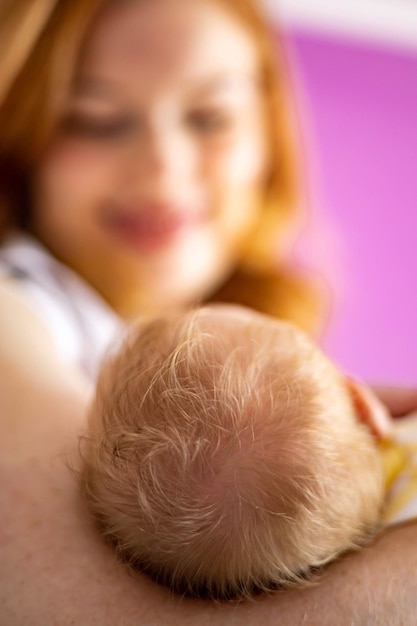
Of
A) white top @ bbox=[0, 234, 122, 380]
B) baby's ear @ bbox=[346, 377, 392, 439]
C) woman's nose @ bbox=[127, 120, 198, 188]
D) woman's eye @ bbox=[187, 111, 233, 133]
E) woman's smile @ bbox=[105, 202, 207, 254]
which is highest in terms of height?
woman's eye @ bbox=[187, 111, 233, 133]

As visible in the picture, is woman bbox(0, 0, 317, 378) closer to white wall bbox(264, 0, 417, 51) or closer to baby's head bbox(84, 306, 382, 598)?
baby's head bbox(84, 306, 382, 598)

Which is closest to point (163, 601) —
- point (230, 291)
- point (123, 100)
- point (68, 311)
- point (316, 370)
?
point (316, 370)

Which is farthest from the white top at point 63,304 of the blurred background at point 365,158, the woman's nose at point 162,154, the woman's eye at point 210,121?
the blurred background at point 365,158

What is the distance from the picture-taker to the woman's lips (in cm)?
102

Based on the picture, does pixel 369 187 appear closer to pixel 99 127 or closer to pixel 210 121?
pixel 210 121

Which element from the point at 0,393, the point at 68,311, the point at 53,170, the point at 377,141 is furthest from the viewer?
the point at 377,141

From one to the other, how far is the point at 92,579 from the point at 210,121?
0.72m

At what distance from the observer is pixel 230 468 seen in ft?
1.56

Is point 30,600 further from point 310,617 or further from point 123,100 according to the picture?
point 123,100

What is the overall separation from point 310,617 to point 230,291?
0.88 m

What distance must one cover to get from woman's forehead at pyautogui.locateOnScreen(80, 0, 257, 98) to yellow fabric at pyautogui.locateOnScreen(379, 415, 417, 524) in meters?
0.61

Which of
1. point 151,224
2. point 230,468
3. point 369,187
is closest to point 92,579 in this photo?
point 230,468

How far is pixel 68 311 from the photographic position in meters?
0.91

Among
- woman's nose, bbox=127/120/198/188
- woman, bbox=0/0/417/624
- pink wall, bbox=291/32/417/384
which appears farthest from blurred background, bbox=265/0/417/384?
woman's nose, bbox=127/120/198/188
